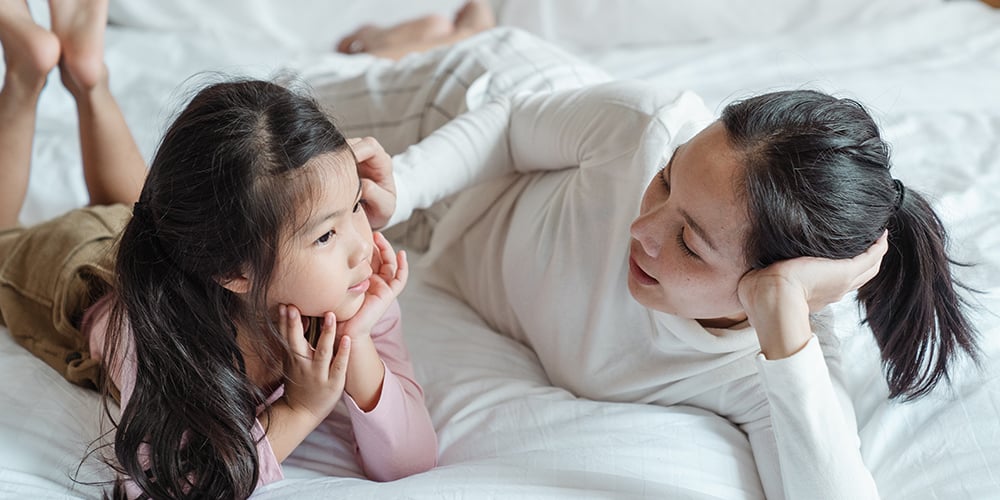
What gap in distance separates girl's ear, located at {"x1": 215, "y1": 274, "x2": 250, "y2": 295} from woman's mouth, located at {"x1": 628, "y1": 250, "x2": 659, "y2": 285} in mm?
364

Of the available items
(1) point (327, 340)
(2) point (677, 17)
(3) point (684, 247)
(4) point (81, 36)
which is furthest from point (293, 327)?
(2) point (677, 17)

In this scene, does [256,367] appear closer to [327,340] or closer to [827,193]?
[327,340]

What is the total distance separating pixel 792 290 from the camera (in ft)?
2.62

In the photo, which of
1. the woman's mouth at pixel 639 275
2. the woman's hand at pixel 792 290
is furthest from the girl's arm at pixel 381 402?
the woman's hand at pixel 792 290

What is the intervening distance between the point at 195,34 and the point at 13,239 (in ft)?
2.27

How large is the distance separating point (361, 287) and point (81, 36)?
0.58 meters

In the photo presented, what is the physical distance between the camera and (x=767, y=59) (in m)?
1.76

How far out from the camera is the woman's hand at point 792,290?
2.62 feet

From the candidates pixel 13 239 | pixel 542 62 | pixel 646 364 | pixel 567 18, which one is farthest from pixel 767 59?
pixel 13 239

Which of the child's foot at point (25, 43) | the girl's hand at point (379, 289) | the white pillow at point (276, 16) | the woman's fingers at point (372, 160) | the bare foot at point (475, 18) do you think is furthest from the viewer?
the bare foot at point (475, 18)

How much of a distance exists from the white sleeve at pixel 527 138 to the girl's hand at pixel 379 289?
0.45 ft

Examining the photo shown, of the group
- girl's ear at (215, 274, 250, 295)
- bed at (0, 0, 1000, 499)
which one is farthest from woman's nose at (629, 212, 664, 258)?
girl's ear at (215, 274, 250, 295)

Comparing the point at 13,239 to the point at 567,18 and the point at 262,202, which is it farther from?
the point at 567,18

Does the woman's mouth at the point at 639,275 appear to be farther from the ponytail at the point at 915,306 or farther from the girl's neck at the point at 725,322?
the ponytail at the point at 915,306
